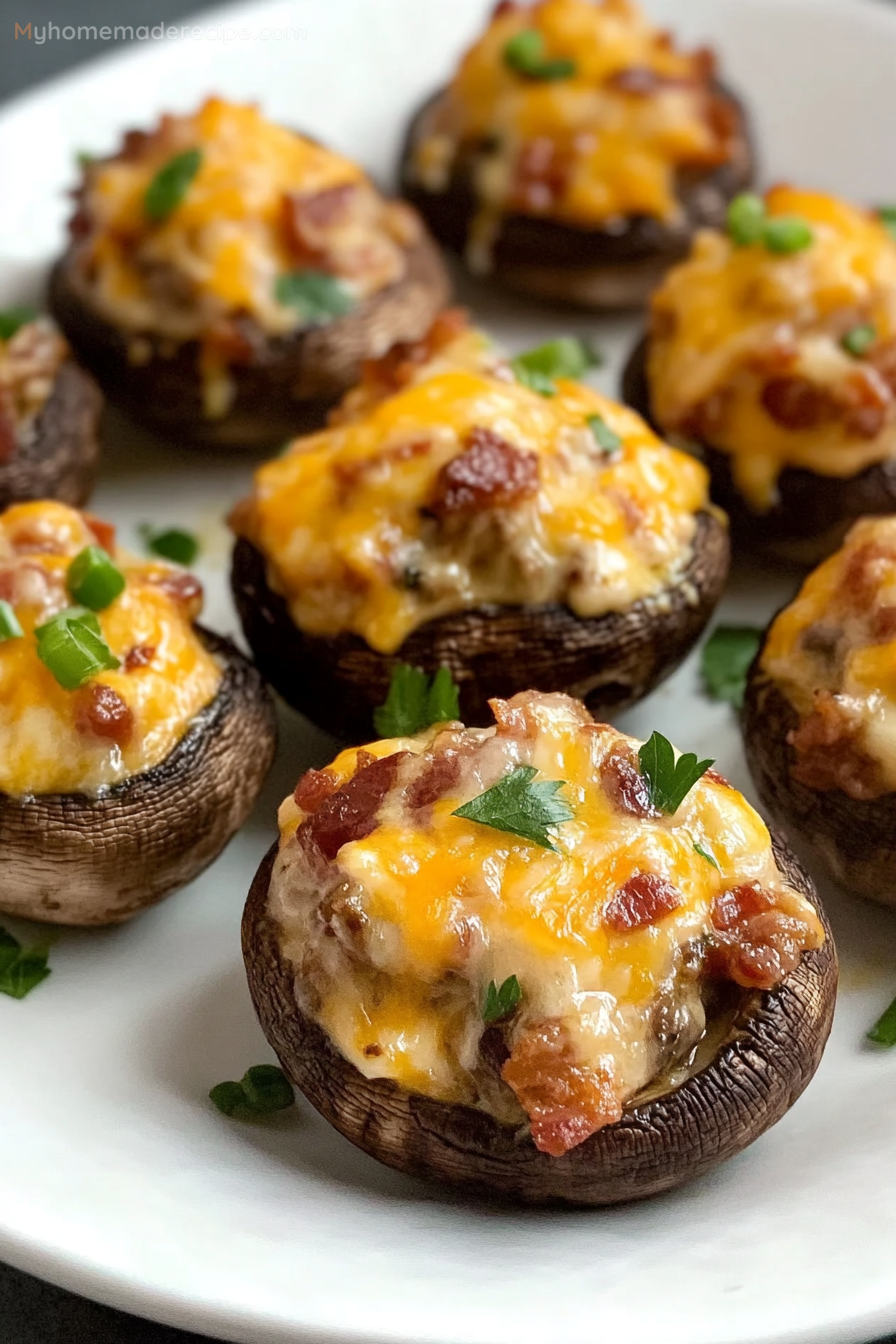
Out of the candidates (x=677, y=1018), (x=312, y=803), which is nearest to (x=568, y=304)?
(x=312, y=803)

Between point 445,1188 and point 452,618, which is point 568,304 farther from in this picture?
point 445,1188

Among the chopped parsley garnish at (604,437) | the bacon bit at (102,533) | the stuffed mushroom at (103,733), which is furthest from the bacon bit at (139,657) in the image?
the chopped parsley garnish at (604,437)

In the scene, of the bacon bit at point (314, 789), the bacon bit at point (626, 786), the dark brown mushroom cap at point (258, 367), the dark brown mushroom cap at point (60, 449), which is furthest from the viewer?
the dark brown mushroom cap at point (258, 367)

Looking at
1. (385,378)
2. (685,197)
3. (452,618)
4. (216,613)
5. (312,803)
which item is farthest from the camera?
(685,197)

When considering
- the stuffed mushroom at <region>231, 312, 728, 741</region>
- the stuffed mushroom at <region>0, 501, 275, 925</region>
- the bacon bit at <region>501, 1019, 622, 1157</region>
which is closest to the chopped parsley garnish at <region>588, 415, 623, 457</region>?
the stuffed mushroom at <region>231, 312, 728, 741</region>

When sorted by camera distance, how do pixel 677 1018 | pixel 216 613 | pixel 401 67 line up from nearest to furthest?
pixel 677 1018, pixel 216 613, pixel 401 67

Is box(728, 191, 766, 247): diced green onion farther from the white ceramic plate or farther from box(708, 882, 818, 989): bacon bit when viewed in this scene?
box(708, 882, 818, 989): bacon bit

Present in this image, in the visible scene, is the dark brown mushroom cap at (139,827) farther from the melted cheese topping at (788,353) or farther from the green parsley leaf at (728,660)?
the melted cheese topping at (788,353)

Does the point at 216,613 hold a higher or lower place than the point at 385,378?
lower
